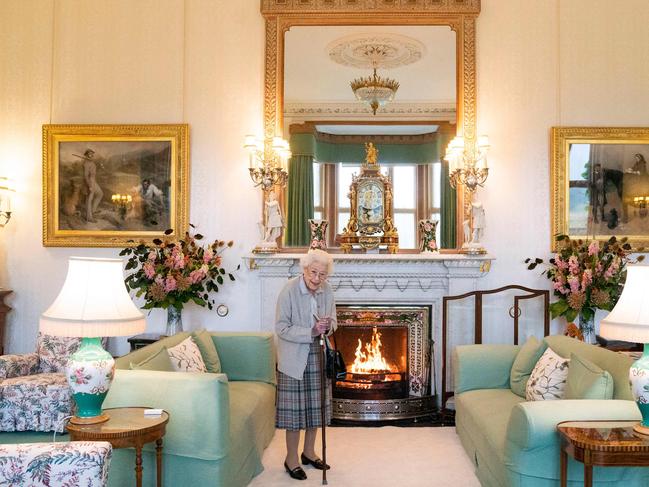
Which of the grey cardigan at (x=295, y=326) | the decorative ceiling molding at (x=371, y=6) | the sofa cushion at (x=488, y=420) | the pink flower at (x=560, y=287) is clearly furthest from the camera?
the decorative ceiling molding at (x=371, y=6)

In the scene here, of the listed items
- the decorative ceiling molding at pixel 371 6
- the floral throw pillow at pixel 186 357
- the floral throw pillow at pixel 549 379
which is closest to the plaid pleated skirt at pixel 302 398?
the floral throw pillow at pixel 186 357

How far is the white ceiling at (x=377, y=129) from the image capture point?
6406mm

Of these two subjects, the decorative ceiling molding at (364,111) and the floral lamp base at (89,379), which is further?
the decorative ceiling molding at (364,111)

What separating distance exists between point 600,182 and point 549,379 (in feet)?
9.82

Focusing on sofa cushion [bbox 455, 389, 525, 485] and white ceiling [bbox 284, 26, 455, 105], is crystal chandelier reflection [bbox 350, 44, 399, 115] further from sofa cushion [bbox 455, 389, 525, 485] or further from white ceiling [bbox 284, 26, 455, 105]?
sofa cushion [bbox 455, 389, 525, 485]

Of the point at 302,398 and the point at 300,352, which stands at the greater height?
the point at 300,352

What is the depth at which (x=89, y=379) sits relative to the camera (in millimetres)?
3117

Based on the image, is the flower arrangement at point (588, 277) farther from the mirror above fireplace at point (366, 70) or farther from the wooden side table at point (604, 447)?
the wooden side table at point (604, 447)

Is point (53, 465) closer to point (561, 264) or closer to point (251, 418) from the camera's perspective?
point (251, 418)

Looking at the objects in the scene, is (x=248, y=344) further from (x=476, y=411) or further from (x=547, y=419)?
(x=547, y=419)

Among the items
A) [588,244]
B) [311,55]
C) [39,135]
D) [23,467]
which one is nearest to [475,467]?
[588,244]

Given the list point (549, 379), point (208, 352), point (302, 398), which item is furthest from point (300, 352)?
point (549, 379)

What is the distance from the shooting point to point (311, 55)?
6.43 m

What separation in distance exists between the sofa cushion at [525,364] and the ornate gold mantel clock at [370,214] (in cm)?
192
